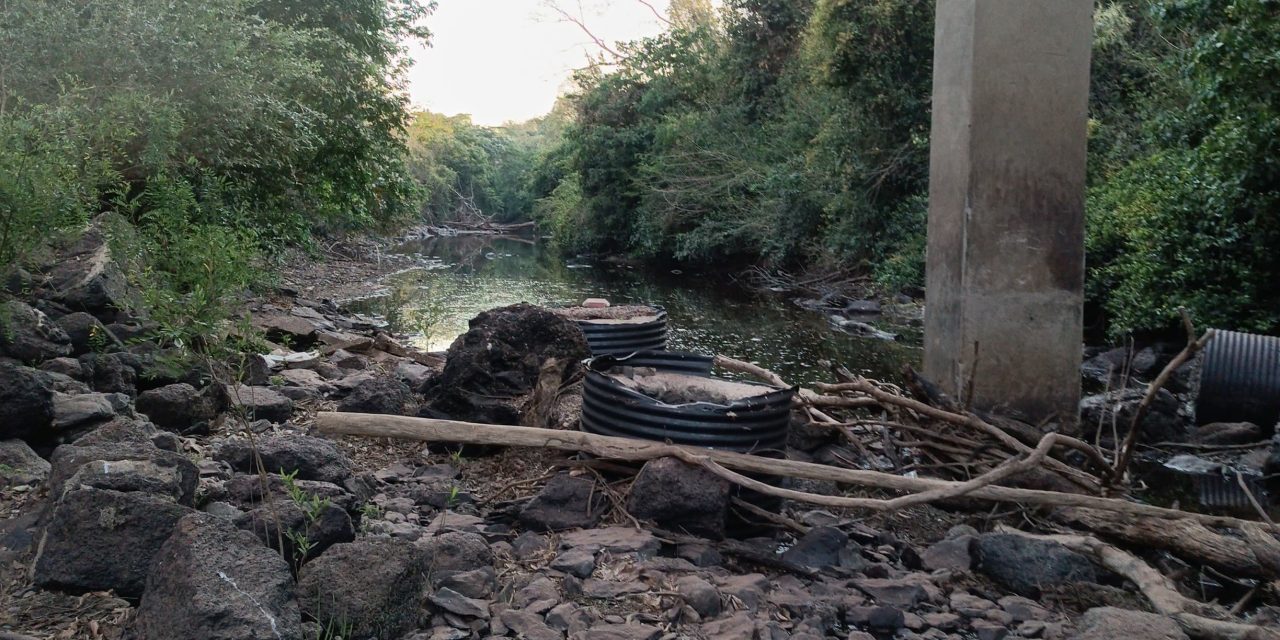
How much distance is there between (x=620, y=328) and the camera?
6.66 metres

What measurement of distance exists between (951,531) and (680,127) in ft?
78.8

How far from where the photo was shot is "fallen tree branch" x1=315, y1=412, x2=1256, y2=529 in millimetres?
4238

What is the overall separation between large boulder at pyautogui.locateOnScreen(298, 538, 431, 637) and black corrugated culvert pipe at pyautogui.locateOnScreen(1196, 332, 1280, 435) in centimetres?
673

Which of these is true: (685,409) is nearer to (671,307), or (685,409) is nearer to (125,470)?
(125,470)

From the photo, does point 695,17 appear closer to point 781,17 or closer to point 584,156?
point 584,156

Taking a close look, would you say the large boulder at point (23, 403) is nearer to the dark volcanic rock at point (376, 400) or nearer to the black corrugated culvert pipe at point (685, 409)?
the dark volcanic rock at point (376, 400)

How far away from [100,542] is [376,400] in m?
2.53

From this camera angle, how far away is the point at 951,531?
4.70 m

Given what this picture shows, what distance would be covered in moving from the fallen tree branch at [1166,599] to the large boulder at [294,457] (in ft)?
9.30

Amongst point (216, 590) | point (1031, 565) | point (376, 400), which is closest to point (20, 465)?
point (376, 400)

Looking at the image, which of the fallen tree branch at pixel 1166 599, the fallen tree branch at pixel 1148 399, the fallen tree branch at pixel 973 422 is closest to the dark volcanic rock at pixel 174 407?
the fallen tree branch at pixel 973 422

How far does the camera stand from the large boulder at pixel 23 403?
169 inches

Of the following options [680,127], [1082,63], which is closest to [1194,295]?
[1082,63]

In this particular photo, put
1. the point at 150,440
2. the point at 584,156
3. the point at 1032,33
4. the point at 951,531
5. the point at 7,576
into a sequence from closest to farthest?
the point at 7,576 < the point at 150,440 < the point at 951,531 < the point at 1032,33 < the point at 584,156
